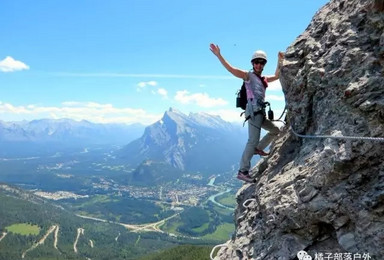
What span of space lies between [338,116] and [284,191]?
2477mm

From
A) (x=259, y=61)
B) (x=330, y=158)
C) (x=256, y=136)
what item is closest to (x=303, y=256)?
(x=330, y=158)

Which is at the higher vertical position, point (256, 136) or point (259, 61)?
point (259, 61)

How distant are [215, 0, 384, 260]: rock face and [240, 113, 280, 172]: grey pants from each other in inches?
39.4

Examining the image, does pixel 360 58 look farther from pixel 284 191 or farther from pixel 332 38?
pixel 284 191

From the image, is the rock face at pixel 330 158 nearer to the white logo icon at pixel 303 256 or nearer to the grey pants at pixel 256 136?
the white logo icon at pixel 303 256

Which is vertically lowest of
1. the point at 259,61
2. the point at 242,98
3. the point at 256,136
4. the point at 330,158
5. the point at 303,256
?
the point at 303,256

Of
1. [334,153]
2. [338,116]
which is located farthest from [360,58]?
[334,153]

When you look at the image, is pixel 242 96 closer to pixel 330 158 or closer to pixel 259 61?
pixel 259 61

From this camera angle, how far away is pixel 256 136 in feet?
39.3

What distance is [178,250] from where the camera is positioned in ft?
335

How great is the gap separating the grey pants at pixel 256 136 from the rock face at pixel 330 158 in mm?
1001

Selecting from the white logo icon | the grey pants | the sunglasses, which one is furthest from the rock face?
the grey pants

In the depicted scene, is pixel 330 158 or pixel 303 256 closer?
pixel 330 158

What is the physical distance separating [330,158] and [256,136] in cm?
380
